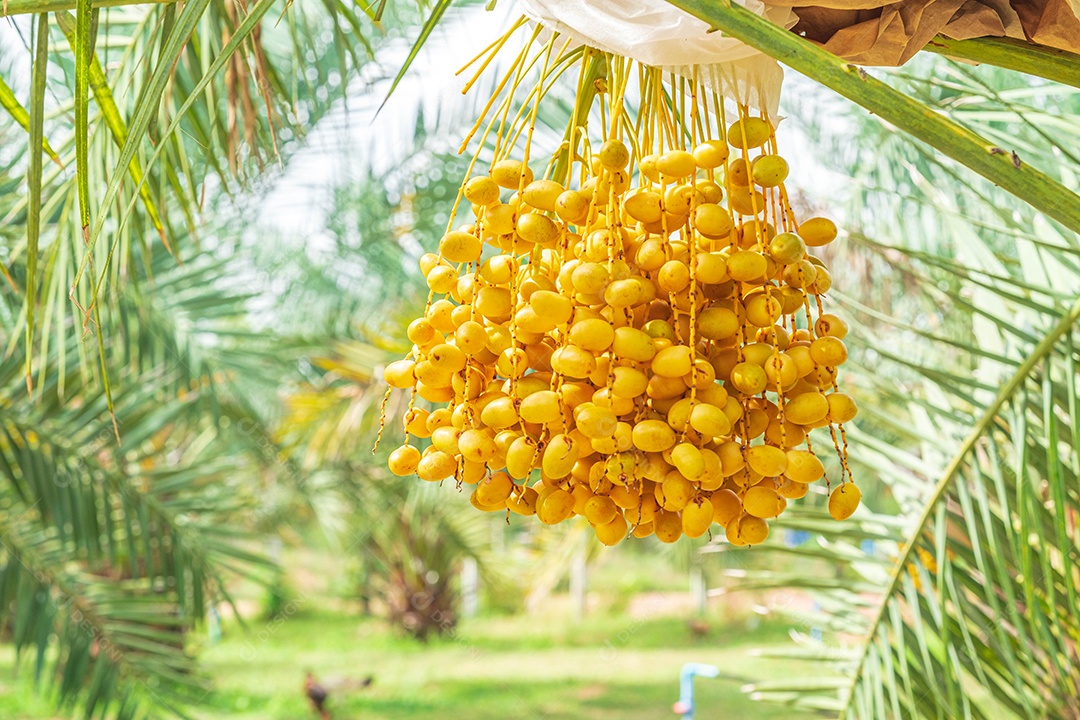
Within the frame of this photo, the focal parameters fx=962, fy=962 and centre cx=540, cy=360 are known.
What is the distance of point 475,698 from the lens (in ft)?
18.0

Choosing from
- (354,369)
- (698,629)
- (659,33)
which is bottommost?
(698,629)

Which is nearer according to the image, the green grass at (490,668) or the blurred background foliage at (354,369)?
the blurred background foliage at (354,369)

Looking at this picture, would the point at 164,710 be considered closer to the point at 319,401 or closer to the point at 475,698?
the point at 319,401

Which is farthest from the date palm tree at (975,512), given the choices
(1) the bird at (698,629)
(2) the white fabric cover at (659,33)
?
(1) the bird at (698,629)

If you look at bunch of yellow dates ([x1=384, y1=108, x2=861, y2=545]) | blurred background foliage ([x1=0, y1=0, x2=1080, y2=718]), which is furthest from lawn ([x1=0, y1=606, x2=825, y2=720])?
bunch of yellow dates ([x1=384, y1=108, x2=861, y2=545])

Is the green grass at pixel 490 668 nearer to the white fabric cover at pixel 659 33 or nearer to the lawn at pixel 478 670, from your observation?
the lawn at pixel 478 670

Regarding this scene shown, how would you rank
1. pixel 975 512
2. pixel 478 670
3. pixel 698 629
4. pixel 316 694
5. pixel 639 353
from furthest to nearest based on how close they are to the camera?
pixel 698 629 → pixel 478 670 → pixel 316 694 → pixel 975 512 → pixel 639 353

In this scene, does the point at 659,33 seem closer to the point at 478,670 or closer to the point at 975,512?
the point at 975,512

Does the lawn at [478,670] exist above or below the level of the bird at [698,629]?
below

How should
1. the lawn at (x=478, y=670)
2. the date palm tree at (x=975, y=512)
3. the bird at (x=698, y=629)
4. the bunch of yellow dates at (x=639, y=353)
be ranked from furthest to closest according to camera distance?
the bird at (x=698, y=629)
the lawn at (x=478, y=670)
the date palm tree at (x=975, y=512)
the bunch of yellow dates at (x=639, y=353)

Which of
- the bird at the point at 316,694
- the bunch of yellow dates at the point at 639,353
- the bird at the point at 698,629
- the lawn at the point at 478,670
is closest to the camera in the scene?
the bunch of yellow dates at the point at 639,353

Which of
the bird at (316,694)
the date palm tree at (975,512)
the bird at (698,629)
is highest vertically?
the date palm tree at (975,512)

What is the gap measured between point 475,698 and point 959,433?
4705mm

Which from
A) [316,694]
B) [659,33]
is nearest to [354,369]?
[316,694]
